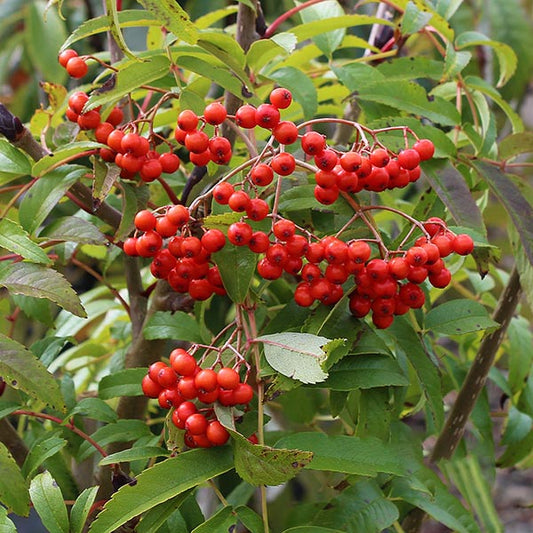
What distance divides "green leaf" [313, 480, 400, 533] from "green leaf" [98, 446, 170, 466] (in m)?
0.14

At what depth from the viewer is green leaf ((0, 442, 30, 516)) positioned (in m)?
0.53

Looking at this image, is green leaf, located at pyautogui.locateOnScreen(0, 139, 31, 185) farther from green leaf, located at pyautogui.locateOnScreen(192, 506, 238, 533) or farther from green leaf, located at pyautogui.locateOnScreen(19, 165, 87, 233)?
green leaf, located at pyautogui.locateOnScreen(192, 506, 238, 533)

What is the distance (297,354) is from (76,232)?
22 centimetres

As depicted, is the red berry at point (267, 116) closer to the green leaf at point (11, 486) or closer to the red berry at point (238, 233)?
the red berry at point (238, 233)

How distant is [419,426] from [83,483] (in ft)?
6.71

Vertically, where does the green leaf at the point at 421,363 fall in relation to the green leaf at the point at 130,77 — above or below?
below

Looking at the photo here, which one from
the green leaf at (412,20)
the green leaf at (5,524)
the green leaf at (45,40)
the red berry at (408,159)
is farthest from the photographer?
the green leaf at (45,40)

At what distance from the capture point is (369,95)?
0.69 m

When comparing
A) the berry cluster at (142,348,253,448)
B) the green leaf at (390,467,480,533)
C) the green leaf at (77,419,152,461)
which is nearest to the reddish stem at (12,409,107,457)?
the green leaf at (77,419,152,461)

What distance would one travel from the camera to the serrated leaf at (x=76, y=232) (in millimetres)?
612

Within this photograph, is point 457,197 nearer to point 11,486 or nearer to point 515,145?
point 515,145

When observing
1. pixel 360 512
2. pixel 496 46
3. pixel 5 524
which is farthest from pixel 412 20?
pixel 5 524

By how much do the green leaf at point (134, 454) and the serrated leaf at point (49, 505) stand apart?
0.15 ft

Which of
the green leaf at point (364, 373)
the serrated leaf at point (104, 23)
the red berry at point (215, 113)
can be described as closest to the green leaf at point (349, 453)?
the green leaf at point (364, 373)
